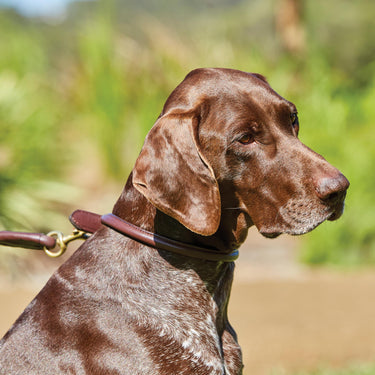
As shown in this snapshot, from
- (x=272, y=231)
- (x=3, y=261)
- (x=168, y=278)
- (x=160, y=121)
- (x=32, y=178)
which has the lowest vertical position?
(x=3, y=261)

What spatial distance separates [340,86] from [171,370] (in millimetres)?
10425

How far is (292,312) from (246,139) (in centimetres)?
A: 506

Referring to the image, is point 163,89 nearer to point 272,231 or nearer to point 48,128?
point 48,128

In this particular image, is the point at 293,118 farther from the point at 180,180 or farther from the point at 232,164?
the point at 180,180

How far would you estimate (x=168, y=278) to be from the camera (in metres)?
3.23

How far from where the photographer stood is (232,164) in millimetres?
3229

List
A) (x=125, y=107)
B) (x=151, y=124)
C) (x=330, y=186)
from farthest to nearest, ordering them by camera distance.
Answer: (x=125, y=107)
(x=151, y=124)
(x=330, y=186)

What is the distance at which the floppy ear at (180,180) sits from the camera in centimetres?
308

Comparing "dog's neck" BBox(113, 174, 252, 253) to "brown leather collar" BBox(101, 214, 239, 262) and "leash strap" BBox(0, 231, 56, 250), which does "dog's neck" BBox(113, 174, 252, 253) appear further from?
"leash strap" BBox(0, 231, 56, 250)

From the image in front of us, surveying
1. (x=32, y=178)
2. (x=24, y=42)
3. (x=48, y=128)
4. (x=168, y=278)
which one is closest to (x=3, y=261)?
(x=32, y=178)

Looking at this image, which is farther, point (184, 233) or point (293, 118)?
point (293, 118)

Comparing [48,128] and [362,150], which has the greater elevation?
[362,150]

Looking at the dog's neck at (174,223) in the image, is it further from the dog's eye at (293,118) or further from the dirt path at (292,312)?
the dirt path at (292,312)

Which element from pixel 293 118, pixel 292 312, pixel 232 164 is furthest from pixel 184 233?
pixel 292 312
